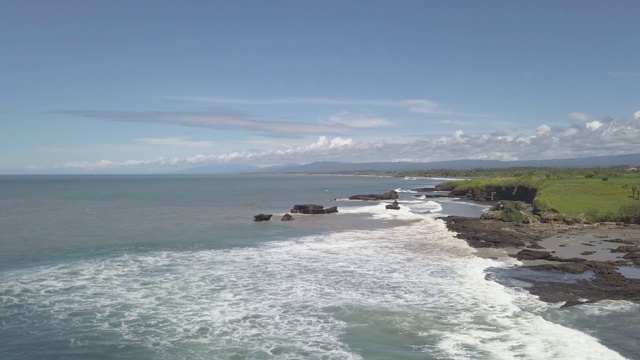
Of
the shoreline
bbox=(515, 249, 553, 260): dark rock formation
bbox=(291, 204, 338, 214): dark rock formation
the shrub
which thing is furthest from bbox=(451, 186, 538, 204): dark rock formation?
bbox=(515, 249, 553, 260): dark rock formation

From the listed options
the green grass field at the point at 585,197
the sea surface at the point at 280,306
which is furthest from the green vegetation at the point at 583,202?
the sea surface at the point at 280,306

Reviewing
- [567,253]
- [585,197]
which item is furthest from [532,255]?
[585,197]

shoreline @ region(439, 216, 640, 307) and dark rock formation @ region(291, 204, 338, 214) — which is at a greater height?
dark rock formation @ region(291, 204, 338, 214)

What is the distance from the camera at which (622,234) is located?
38.8 meters

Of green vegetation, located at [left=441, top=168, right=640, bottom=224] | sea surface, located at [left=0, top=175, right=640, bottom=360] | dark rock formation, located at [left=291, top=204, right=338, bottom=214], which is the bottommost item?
sea surface, located at [left=0, top=175, right=640, bottom=360]

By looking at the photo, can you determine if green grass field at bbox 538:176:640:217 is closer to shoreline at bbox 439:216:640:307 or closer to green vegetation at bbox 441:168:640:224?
green vegetation at bbox 441:168:640:224

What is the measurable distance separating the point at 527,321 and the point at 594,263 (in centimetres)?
1182

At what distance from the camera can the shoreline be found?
74.2ft

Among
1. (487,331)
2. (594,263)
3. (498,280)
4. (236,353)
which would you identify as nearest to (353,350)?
(236,353)

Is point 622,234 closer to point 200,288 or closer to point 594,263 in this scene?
point 594,263

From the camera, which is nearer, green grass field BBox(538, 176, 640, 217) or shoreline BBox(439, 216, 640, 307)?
shoreline BBox(439, 216, 640, 307)

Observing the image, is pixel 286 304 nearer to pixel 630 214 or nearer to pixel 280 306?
pixel 280 306

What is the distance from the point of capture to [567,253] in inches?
1249

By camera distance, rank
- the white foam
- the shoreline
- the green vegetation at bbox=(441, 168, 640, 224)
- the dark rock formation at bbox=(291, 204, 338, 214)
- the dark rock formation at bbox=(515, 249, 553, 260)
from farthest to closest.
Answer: the dark rock formation at bbox=(291, 204, 338, 214) < the green vegetation at bbox=(441, 168, 640, 224) < the dark rock formation at bbox=(515, 249, 553, 260) < the shoreline < the white foam
